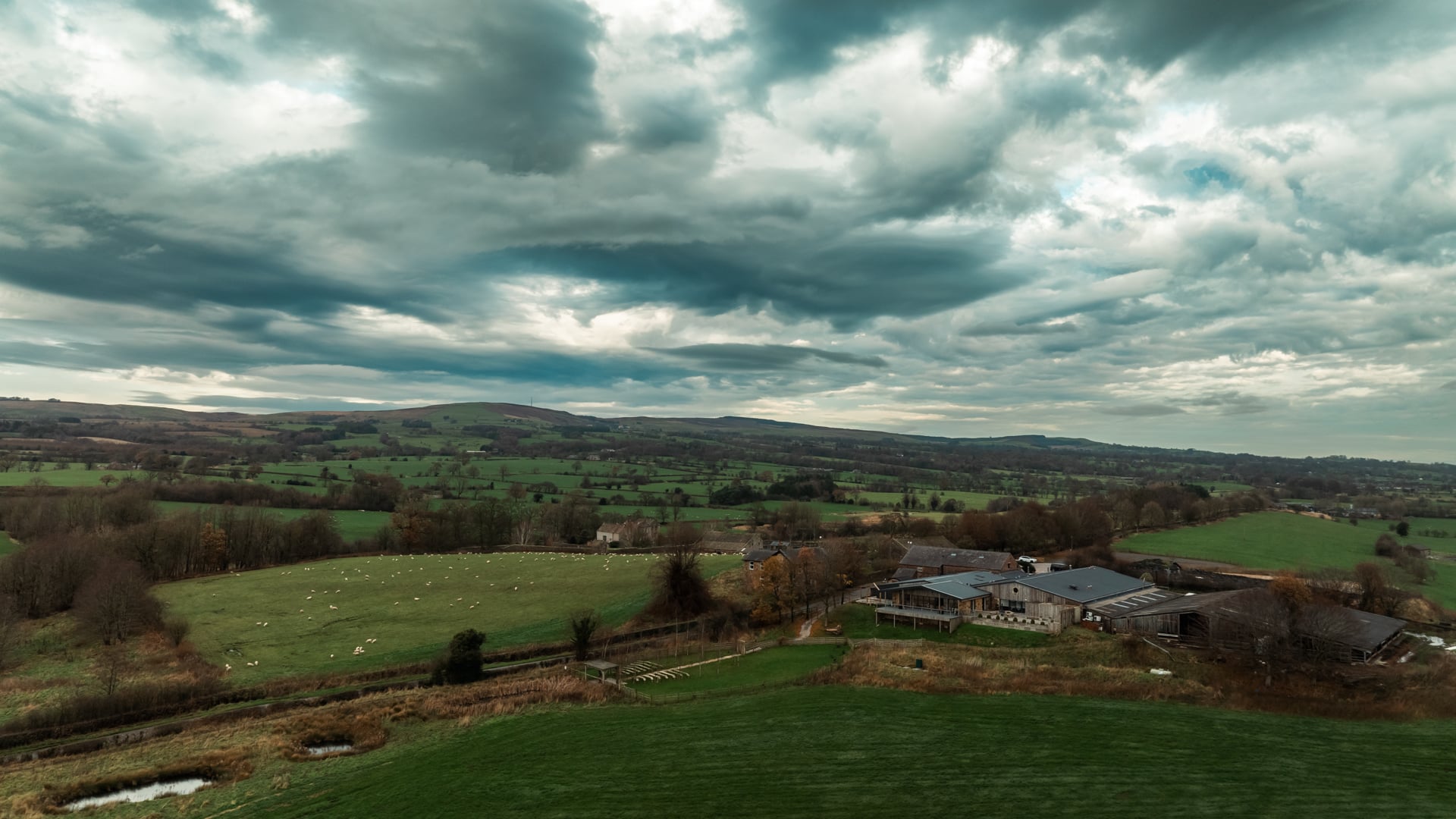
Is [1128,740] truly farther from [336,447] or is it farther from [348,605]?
[336,447]

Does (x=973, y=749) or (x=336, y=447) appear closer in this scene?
(x=973, y=749)

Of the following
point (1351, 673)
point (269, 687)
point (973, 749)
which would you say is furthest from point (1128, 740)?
point (269, 687)

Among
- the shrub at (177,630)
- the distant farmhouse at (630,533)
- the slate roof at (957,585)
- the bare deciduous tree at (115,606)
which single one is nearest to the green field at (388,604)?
the shrub at (177,630)

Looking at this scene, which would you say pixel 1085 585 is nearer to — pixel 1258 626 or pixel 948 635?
pixel 948 635

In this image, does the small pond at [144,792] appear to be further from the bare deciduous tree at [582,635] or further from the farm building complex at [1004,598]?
the farm building complex at [1004,598]

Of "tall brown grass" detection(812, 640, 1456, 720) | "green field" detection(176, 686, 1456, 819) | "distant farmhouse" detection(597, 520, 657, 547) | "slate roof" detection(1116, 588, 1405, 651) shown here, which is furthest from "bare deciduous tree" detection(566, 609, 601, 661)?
"distant farmhouse" detection(597, 520, 657, 547)

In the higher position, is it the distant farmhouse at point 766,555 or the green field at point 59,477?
the green field at point 59,477
